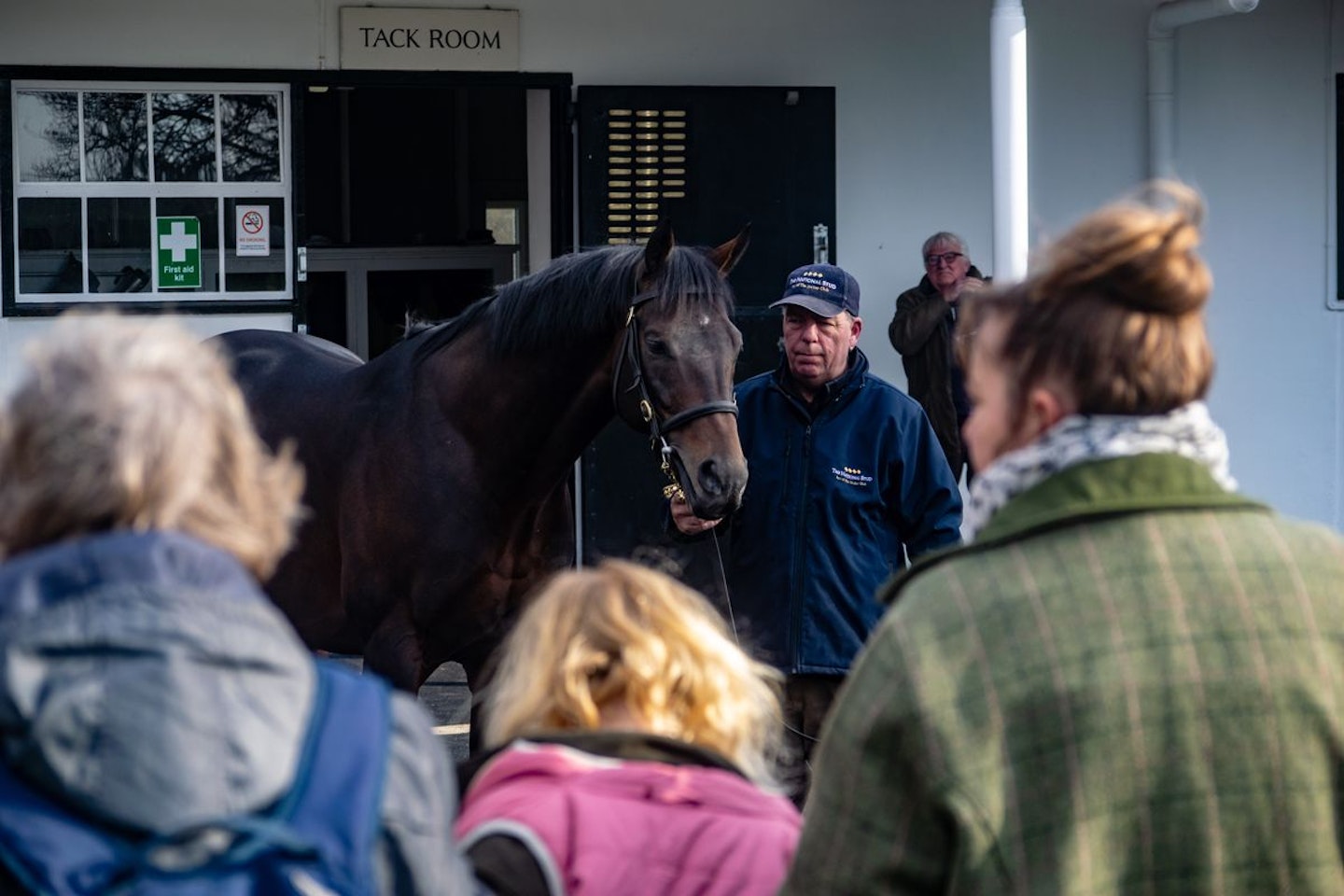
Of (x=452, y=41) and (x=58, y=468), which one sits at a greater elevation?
(x=452, y=41)

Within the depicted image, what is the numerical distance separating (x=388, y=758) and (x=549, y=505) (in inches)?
132

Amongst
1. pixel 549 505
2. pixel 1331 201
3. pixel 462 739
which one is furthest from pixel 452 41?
pixel 1331 201

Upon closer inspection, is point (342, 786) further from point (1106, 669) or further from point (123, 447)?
point (1106, 669)

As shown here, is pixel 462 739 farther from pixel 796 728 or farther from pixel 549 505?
pixel 796 728

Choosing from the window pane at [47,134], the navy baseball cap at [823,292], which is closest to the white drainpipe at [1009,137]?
the navy baseball cap at [823,292]

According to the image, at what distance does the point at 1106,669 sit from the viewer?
5.71 feet

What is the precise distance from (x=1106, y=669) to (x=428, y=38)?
701 centimetres

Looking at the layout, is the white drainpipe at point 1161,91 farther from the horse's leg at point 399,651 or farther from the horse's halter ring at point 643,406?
the horse's leg at point 399,651

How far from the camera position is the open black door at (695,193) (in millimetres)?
8336

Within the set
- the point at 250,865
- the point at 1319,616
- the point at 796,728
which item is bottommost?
the point at 796,728

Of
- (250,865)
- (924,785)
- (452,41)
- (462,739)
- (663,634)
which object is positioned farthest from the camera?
(452,41)

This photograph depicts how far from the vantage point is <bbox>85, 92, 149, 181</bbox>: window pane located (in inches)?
318

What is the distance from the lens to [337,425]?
5137mm

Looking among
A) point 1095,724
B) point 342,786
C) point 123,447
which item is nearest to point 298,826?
point 342,786
